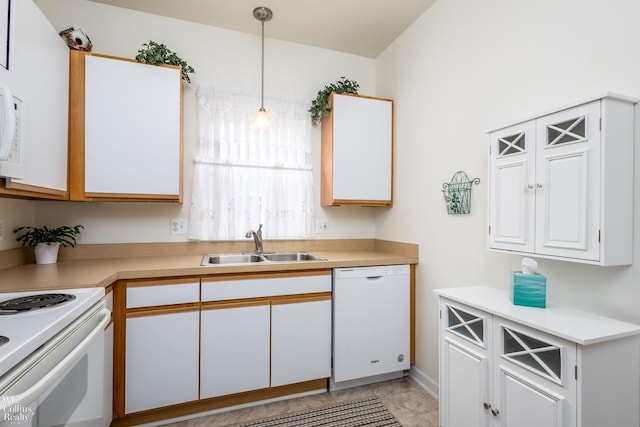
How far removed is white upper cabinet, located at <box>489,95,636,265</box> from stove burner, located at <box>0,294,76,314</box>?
1967 mm

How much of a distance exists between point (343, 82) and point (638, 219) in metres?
2.23

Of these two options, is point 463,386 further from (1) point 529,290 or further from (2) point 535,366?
(1) point 529,290

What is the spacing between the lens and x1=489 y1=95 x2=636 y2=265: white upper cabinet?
1.14m

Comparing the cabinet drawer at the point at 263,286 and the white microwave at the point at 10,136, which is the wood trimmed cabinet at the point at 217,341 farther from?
the white microwave at the point at 10,136

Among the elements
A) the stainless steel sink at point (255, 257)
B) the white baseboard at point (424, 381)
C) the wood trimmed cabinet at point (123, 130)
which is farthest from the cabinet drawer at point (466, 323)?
the wood trimmed cabinet at point (123, 130)

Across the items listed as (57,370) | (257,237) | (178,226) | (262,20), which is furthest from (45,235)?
(262,20)

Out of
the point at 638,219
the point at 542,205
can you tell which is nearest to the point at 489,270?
the point at 542,205

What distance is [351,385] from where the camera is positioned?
2291 mm

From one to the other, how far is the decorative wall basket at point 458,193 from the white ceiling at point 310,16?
4.32ft

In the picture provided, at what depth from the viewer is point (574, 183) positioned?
4.00 ft

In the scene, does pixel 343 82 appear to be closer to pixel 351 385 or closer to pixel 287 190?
pixel 287 190

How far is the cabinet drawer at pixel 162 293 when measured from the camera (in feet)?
5.82
